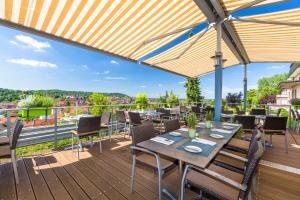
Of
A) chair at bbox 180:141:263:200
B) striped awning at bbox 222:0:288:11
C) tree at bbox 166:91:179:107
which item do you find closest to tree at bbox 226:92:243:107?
tree at bbox 166:91:179:107

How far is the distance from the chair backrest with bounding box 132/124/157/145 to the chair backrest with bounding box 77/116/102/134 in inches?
64.3

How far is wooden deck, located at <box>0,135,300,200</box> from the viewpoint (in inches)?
83.5

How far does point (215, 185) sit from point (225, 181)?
276mm

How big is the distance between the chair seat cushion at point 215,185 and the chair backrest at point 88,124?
2.51 metres

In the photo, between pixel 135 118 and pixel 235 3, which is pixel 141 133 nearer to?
pixel 135 118

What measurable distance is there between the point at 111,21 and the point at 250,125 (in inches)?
168

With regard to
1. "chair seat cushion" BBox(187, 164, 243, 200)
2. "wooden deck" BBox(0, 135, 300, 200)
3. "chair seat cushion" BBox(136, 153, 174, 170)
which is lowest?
"wooden deck" BBox(0, 135, 300, 200)

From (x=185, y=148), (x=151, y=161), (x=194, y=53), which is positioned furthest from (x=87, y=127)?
(x=194, y=53)

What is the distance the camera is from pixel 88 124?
3.44 metres

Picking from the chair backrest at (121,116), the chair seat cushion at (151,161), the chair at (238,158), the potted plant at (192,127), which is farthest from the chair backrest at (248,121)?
the chair backrest at (121,116)

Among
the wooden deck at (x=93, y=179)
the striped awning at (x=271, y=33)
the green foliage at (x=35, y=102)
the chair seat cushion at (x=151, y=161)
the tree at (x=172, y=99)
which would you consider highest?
the striped awning at (x=271, y=33)

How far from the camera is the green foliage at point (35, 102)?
4.03m

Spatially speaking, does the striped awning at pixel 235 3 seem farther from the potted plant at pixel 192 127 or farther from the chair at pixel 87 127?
the chair at pixel 87 127

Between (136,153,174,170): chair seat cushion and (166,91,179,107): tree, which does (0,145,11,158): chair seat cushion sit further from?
(166,91,179,107): tree
